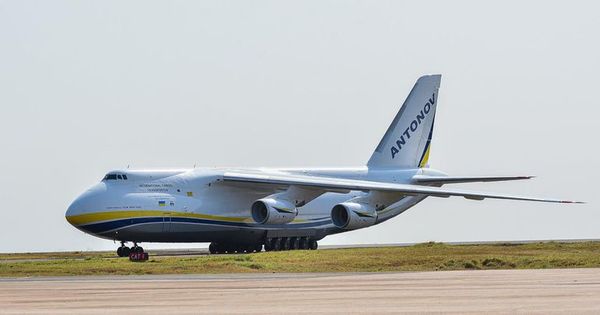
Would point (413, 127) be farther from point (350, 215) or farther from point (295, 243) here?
point (350, 215)

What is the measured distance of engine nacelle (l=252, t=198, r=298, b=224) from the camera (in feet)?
188

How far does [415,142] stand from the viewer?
67.6 metres

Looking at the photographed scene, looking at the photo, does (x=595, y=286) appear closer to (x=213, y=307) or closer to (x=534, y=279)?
(x=534, y=279)

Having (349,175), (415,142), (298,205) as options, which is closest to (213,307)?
(298,205)

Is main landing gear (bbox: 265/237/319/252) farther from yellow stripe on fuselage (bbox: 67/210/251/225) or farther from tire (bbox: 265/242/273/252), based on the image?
yellow stripe on fuselage (bbox: 67/210/251/225)

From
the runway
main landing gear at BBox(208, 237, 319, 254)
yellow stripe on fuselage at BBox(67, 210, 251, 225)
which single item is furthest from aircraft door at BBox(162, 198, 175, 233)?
the runway

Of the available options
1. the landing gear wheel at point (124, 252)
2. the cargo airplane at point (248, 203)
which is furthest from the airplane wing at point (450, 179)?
the landing gear wheel at point (124, 252)

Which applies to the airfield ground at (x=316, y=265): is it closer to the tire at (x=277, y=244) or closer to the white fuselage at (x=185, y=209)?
the white fuselage at (x=185, y=209)

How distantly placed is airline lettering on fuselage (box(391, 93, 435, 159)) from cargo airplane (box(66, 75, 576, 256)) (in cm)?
88

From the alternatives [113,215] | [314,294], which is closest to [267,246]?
[113,215]

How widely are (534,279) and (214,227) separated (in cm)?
3148

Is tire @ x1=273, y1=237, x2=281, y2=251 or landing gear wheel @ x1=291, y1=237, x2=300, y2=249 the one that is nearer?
tire @ x1=273, y1=237, x2=281, y2=251

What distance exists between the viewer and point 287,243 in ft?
203

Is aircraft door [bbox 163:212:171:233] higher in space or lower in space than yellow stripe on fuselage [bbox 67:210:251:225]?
lower
